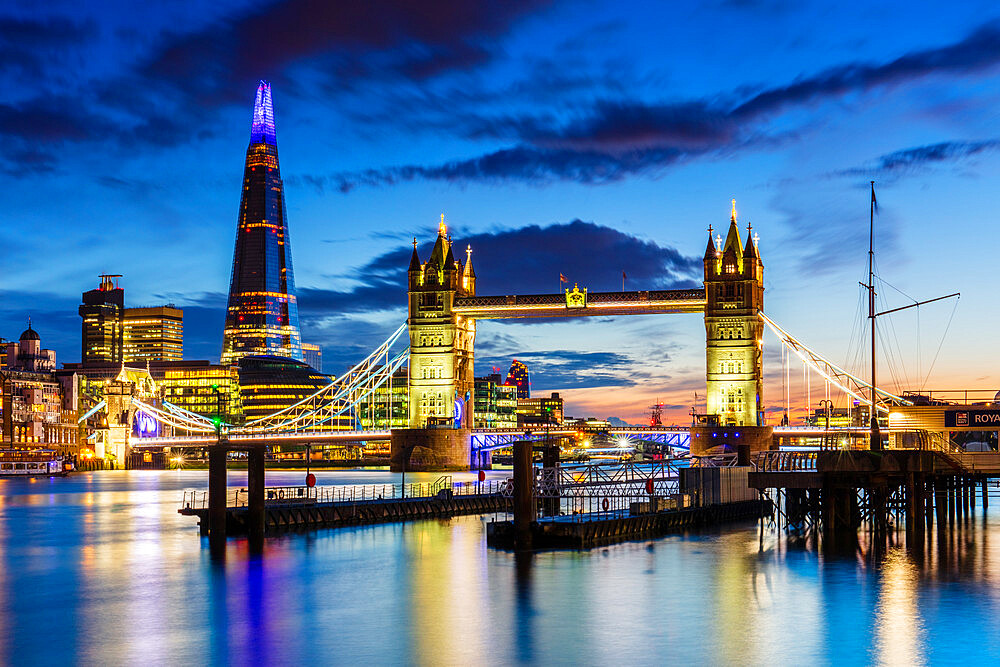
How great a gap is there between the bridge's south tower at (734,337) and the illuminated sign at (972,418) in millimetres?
59033

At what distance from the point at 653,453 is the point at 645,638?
167 m

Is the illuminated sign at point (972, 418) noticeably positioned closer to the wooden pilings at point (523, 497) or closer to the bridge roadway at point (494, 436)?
the wooden pilings at point (523, 497)

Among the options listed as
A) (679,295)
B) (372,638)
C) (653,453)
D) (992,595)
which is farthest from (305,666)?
(653,453)

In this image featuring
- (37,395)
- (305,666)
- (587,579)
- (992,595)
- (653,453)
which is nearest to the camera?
(305,666)

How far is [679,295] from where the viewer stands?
114 metres

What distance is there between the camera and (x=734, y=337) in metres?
115

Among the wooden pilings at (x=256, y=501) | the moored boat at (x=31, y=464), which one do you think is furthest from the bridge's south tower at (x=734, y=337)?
the moored boat at (x=31, y=464)

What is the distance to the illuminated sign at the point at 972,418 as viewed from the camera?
53.2m

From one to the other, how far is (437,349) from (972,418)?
74418 mm

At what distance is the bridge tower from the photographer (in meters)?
120

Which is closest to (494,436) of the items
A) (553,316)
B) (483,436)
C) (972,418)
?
(483,436)

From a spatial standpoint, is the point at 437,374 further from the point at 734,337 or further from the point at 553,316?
the point at 734,337

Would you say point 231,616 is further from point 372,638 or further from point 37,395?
point 37,395

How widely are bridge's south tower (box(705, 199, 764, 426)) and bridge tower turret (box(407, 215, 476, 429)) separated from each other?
2463cm
